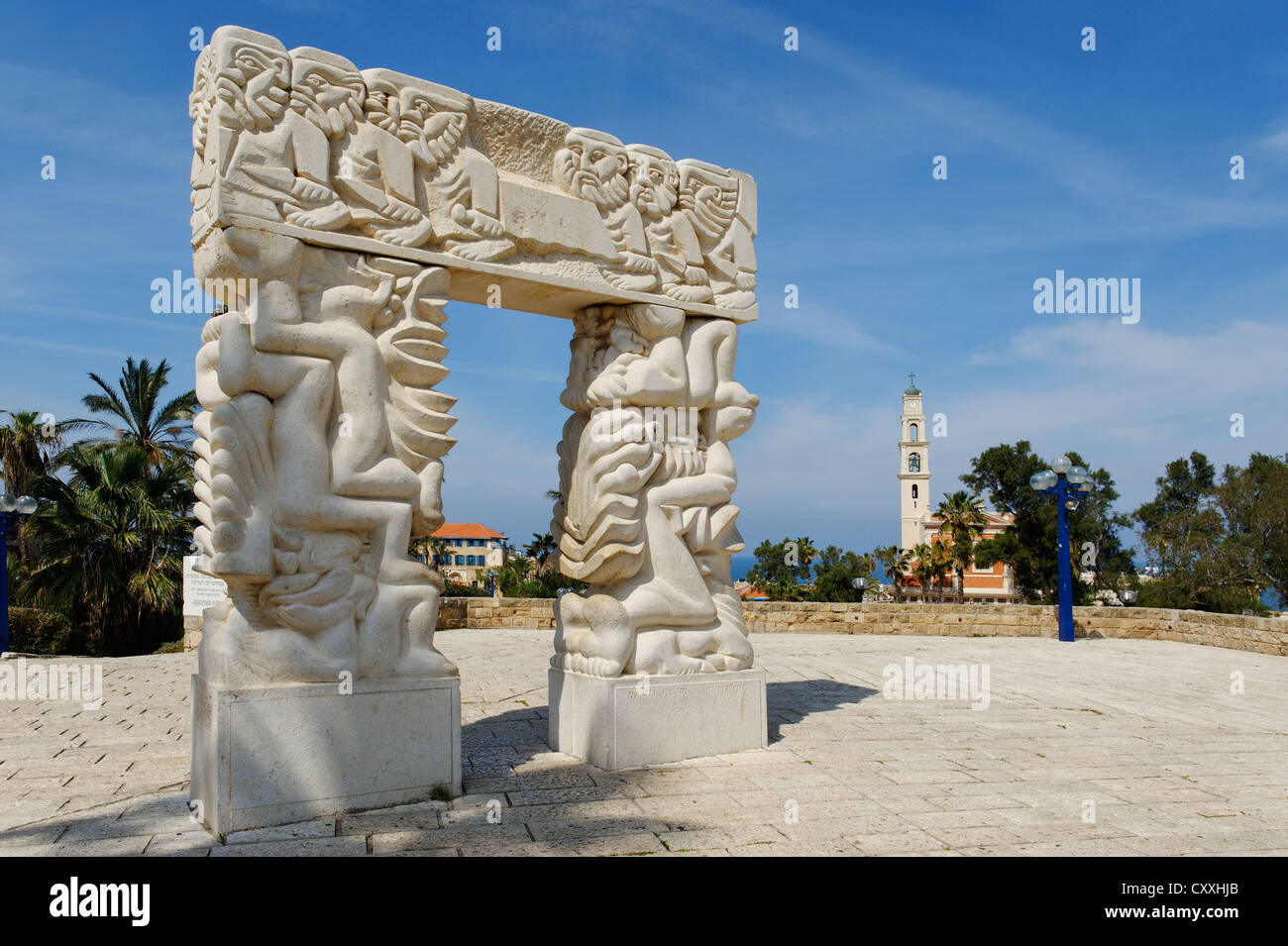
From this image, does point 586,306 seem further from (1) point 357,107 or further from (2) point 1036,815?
(2) point 1036,815

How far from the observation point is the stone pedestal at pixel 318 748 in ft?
13.1

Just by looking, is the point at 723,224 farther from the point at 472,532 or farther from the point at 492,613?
the point at 472,532

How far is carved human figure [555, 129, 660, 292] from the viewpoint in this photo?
17.5ft

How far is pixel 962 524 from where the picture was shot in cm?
3806

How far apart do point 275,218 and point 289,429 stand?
99cm

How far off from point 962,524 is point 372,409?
3678cm

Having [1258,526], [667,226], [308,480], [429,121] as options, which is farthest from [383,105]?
[1258,526]

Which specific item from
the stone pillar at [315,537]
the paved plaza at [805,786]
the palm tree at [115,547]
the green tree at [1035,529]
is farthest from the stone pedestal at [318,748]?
the green tree at [1035,529]

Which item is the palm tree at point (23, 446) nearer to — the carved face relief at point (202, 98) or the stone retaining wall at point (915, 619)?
the stone retaining wall at point (915, 619)

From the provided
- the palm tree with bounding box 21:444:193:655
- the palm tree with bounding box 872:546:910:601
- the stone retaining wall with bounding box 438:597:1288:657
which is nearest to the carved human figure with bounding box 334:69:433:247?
the stone retaining wall with bounding box 438:597:1288:657

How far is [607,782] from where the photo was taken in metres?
4.78

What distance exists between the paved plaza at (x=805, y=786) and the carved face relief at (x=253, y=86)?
3245 mm

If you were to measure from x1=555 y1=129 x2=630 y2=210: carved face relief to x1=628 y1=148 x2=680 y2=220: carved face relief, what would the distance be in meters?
0.08

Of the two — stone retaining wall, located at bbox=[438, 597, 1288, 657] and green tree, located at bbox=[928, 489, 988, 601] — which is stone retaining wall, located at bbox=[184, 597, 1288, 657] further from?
green tree, located at bbox=[928, 489, 988, 601]
